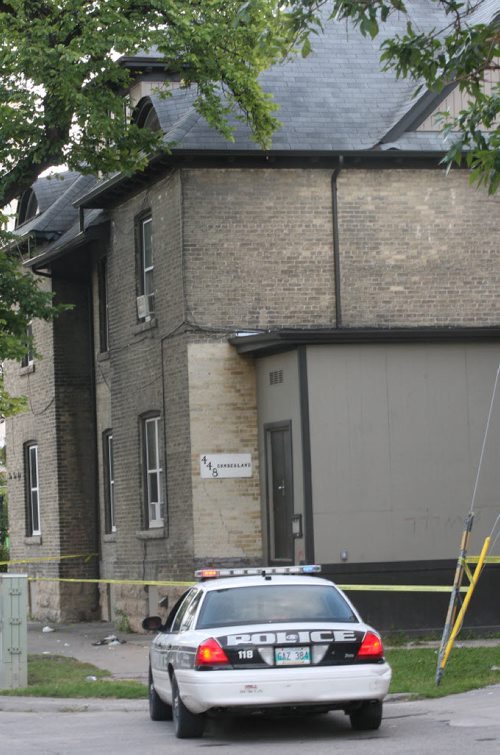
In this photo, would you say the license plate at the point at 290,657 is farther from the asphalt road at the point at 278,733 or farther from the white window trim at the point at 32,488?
the white window trim at the point at 32,488

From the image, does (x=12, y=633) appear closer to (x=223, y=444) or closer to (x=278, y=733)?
(x=278, y=733)

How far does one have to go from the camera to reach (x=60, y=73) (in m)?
19.5

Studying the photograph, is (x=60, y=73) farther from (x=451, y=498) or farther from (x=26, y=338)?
(x=451, y=498)

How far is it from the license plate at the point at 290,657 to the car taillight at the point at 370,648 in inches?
17.2

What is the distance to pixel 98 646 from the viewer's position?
2191 centimetres

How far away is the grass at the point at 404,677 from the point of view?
14547 millimetres

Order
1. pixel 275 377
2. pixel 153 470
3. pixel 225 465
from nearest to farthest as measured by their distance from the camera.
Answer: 1. pixel 275 377
2. pixel 225 465
3. pixel 153 470

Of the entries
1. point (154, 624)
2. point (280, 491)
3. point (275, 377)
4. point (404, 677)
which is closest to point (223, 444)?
point (280, 491)

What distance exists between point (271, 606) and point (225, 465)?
9.96m

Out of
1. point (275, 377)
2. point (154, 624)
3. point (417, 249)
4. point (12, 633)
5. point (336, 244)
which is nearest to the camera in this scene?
point (154, 624)

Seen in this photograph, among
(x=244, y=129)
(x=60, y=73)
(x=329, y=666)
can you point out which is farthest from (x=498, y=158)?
(x=244, y=129)

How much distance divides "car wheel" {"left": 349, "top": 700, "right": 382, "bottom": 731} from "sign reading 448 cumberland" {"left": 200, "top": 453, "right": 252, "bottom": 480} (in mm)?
9944

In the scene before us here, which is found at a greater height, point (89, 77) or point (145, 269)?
point (89, 77)

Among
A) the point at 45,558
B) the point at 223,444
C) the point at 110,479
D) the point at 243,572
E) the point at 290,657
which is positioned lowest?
the point at 290,657
